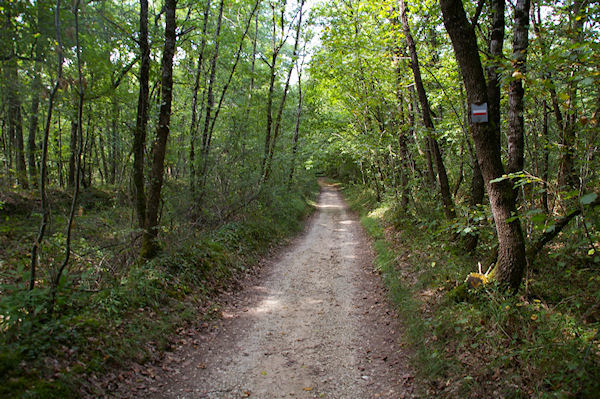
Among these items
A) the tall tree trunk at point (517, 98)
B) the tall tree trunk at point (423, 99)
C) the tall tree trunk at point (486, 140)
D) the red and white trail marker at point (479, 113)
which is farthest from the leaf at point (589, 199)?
the tall tree trunk at point (423, 99)

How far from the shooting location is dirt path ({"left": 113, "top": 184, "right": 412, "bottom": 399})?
13.1ft

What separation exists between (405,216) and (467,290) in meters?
6.76

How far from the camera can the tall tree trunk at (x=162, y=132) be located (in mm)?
6352

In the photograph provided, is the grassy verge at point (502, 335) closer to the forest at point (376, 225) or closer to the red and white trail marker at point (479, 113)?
the forest at point (376, 225)

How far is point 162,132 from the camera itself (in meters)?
6.47

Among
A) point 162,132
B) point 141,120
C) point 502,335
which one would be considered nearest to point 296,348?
point 502,335

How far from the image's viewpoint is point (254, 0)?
1323 centimetres

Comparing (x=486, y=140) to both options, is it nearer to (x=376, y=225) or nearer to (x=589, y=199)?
(x=589, y=199)

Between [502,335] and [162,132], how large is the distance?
6399 millimetres

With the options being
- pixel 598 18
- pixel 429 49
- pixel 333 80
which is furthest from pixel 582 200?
pixel 333 80

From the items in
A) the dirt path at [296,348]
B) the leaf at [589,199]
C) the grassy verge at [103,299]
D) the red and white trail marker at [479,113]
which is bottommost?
the dirt path at [296,348]

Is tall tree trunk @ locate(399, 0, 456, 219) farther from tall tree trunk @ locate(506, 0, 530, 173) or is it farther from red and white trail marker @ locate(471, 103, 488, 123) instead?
red and white trail marker @ locate(471, 103, 488, 123)

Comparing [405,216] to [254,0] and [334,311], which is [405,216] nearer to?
[334,311]

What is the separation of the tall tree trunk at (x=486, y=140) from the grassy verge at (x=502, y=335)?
0.45m
